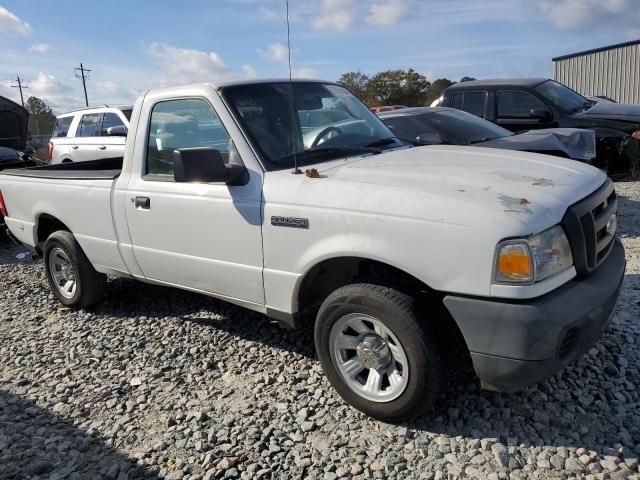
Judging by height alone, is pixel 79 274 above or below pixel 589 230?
below

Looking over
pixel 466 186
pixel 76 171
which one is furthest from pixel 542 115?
pixel 76 171

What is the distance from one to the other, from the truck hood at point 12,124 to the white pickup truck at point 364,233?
27.5ft

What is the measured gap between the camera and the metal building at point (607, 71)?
26.6 m

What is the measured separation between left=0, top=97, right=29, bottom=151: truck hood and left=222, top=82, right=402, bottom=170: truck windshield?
9672mm

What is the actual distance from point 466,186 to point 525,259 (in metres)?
0.51

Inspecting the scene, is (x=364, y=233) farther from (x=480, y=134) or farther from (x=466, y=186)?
(x=480, y=134)

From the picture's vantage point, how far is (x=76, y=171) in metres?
5.01

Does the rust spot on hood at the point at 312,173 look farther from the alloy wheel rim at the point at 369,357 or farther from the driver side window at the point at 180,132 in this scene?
the alloy wheel rim at the point at 369,357

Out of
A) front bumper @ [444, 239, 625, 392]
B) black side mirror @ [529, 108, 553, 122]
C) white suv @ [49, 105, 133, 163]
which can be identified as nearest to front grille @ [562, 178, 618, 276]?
front bumper @ [444, 239, 625, 392]

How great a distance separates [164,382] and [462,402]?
1972 millimetres

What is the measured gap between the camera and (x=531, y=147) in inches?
259

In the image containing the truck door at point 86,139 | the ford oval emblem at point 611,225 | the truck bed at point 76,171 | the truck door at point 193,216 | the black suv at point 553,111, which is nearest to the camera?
the ford oval emblem at point 611,225

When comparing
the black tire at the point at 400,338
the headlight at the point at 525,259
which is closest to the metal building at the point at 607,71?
the headlight at the point at 525,259

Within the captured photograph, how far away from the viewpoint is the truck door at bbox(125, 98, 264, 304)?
3.41 metres
